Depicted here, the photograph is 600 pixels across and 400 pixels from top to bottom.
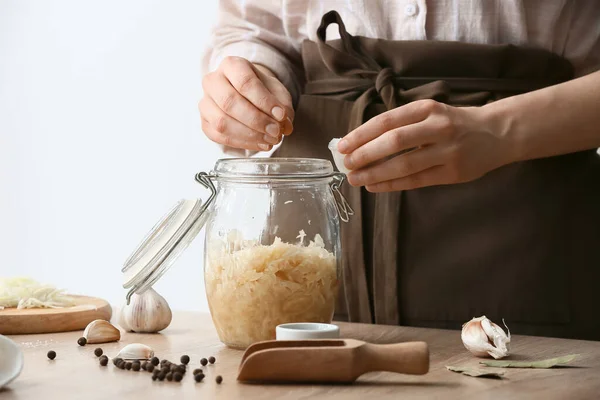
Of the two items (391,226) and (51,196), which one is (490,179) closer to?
(391,226)

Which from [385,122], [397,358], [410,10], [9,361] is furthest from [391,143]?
[9,361]

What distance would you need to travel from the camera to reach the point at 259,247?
3.23ft

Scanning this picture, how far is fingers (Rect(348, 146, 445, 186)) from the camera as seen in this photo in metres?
1.06

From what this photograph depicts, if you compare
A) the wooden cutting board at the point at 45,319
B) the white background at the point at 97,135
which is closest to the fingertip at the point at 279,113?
the wooden cutting board at the point at 45,319

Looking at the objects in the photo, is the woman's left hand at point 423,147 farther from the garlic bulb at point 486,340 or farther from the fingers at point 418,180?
the garlic bulb at point 486,340

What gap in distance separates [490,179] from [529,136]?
183 millimetres

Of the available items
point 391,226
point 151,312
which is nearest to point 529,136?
point 391,226

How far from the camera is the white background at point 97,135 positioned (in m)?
2.77

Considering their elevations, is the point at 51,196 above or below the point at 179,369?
above

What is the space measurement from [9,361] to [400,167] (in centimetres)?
54

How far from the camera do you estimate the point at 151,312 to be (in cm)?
114

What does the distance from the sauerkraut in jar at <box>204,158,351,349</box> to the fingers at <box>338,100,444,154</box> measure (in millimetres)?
47

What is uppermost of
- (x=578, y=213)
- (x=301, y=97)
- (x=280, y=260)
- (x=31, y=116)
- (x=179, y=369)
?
(x=31, y=116)

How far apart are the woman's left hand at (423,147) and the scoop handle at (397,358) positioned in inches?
11.8
